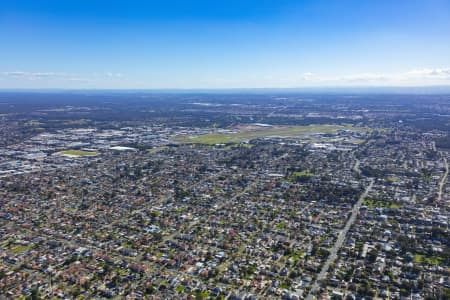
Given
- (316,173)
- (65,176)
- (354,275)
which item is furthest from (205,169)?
(354,275)

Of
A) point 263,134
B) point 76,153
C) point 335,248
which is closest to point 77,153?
point 76,153

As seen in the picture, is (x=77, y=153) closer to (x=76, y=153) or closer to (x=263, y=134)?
(x=76, y=153)

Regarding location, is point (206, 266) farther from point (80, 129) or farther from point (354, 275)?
point (80, 129)

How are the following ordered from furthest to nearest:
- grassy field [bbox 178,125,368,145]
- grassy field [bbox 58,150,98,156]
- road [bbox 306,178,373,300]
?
grassy field [bbox 178,125,368,145]
grassy field [bbox 58,150,98,156]
road [bbox 306,178,373,300]

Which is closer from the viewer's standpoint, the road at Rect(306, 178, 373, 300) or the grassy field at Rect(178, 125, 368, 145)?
the road at Rect(306, 178, 373, 300)

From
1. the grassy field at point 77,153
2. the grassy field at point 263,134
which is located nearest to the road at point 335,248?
the grassy field at point 263,134

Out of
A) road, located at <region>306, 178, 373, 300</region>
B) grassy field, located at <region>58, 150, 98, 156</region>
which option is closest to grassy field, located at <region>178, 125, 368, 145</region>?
grassy field, located at <region>58, 150, 98, 156</region>

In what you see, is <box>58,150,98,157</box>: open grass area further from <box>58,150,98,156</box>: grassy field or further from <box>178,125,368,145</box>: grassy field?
<box>178,125,368,145</box>: grassy field

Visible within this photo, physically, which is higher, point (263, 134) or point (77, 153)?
point (77, 153)

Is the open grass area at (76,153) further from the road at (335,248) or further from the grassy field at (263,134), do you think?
the road at (335,248)
